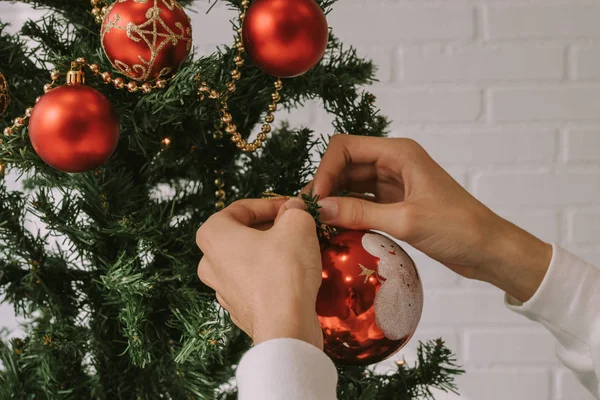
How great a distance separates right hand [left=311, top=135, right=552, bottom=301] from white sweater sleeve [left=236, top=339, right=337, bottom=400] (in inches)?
6.8

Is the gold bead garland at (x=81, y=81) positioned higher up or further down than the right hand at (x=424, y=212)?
higher up

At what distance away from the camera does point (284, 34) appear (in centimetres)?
52

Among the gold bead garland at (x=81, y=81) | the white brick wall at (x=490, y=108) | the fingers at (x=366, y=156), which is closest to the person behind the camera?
the gold bead garland at (x=81, y=81)

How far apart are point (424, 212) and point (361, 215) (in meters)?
0.07

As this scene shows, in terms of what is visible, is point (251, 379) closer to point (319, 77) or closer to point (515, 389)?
point (319, 77)

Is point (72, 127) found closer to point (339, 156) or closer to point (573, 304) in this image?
point (339, 156)

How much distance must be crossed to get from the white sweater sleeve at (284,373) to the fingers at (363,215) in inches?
6.6

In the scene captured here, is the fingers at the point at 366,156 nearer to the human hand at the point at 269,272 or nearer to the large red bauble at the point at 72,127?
the human hand at the point at 269,272

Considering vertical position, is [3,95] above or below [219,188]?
above

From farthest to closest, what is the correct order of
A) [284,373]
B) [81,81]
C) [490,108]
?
[490,108] → [81,81] → [284,373]

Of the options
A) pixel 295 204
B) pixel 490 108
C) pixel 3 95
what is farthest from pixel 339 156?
pixel 490 108

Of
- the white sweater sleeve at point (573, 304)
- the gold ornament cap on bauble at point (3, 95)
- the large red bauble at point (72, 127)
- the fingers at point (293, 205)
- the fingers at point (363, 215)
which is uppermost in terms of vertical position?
the gold ornament cap on bauble at point (3, 95)

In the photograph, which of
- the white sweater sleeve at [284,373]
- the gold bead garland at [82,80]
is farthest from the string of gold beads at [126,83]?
the white sweater sleeve at [284,373]

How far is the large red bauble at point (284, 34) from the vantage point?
0.52 m
